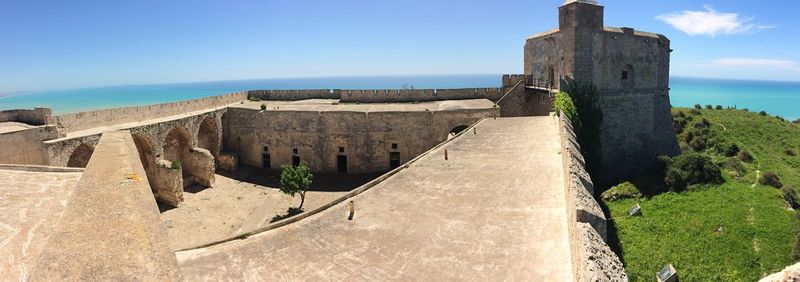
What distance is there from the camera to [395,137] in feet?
68.0

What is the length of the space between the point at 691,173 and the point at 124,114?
21918 millimetres

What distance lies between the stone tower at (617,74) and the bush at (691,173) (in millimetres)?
2255

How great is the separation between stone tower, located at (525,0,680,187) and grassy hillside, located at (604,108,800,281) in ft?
5.97

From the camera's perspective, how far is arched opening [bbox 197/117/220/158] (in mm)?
21516

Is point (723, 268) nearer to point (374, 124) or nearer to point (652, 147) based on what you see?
point (652, 147)

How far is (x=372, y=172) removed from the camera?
21.1 m

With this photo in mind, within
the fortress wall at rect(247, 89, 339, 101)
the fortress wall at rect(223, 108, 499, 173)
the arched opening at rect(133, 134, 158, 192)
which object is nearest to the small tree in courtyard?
the fortress wall at rect(223, 108, 499, 173)

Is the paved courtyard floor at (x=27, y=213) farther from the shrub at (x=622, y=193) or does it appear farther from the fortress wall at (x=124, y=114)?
the shrub at (x=622, y=193)

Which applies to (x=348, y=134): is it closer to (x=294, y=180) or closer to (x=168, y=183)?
(x=294, y=180)

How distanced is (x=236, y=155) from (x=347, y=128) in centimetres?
536

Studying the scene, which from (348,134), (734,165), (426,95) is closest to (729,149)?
(734,165)

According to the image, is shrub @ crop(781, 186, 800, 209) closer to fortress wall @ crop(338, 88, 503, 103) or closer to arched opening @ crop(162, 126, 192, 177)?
fortress wall @ crop(338, 88, 503, 103)

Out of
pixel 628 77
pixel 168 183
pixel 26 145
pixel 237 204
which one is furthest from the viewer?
pixel 628 77

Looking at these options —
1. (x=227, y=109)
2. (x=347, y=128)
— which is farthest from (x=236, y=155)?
(x=347, y=128)
